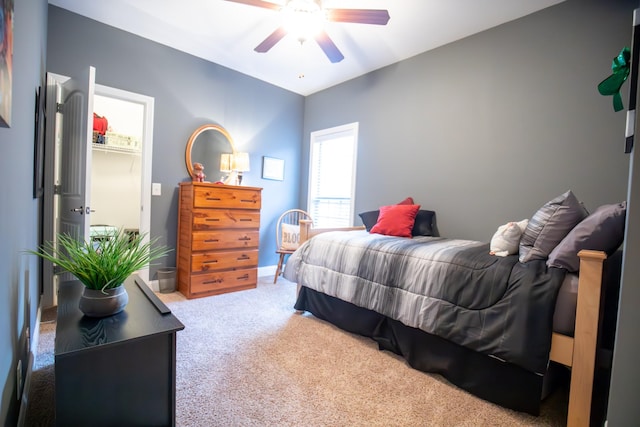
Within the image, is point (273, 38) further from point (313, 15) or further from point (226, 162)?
point (226, 162)

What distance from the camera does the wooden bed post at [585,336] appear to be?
49.8 inches

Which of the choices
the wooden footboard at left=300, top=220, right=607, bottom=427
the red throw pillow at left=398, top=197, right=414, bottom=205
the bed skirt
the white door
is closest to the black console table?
the white door

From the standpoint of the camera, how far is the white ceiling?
242 cm

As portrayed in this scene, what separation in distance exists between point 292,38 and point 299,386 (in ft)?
9.64

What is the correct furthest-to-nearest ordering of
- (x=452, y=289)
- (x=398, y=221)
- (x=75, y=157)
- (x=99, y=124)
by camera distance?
(x=99, y=124)
(x=398, y=221)
(x=75, y=157)
(x=452, y=289)

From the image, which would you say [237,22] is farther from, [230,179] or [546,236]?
[546,236]

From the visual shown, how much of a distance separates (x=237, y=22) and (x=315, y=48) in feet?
2.64

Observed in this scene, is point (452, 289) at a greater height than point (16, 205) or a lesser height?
lesser

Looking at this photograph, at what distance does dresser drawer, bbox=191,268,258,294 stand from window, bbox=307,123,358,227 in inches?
50.9

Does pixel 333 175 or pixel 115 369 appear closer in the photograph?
pixel 115 369

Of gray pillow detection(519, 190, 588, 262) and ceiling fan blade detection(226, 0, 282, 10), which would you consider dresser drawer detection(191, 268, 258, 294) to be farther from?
gray pillow detection(519, 190, 588, 262)

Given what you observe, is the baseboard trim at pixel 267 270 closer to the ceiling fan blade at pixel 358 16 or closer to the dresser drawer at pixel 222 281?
the dresser drawer at pixel 222 281

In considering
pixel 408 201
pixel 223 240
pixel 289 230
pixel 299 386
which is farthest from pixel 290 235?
pixel 299 386

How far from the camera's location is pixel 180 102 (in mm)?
3238
